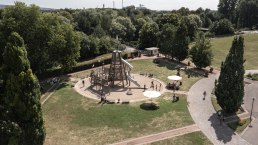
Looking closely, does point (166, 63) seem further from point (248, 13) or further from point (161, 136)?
point (248, 13)

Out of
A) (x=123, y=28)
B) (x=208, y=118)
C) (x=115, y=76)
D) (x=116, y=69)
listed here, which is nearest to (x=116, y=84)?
(x=115, y=76)

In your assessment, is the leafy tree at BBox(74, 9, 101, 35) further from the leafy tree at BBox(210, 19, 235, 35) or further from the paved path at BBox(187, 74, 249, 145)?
the paved path at BBox(187, 74, 249, 145)

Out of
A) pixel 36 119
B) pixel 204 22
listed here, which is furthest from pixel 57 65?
pixel 204 22

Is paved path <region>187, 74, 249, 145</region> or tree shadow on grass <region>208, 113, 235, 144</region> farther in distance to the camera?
tree shadow on grass <region>208, 113, 235, 144</region>

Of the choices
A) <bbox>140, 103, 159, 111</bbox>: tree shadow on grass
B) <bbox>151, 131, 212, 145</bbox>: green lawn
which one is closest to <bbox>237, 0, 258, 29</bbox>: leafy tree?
<bbox>140, 103, 159, 111</bbox>: tree shadow on grass

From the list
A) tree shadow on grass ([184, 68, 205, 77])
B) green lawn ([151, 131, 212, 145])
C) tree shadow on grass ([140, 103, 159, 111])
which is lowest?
green lawn ([151, 131, 212, 145])

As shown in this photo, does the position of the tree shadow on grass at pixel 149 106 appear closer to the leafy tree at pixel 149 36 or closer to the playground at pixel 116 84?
the playground at pixel 116 84

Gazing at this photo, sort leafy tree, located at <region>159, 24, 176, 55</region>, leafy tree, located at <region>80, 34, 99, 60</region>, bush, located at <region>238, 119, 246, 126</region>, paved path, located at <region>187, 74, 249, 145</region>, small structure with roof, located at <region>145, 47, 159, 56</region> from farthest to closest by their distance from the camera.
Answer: small structure with roof, located at <region>145, 47, 159, 56</region> → leafy tree, located at <region>80, 34, 99, 60</region> → leafy tree, located at <region>159, 24, 176, 55</region> → bush, located at <region>238, 119, 246, 126</region> → paved path, located at <region>187, 74, 249, 145</region>
